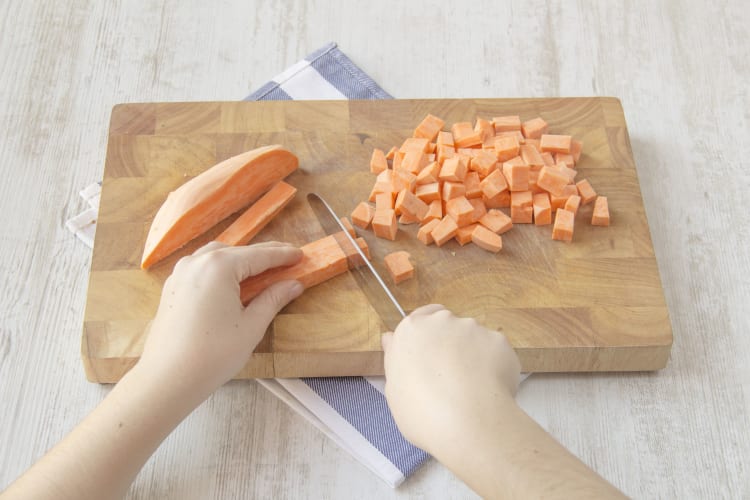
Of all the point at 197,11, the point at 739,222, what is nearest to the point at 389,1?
the point at 197,11

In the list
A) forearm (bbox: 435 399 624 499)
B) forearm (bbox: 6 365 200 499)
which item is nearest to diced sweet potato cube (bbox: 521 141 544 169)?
forearm (bbox: 435 399 624 499)

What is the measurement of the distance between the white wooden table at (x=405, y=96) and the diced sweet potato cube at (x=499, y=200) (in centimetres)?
47

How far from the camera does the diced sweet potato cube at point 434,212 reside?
234 cm

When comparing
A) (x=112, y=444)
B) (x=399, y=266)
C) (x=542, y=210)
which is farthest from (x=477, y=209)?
(x=112, y=444)

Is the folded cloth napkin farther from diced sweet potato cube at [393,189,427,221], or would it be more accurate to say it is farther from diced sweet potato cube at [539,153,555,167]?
diced sweet potato cube at [539,153,555,167]

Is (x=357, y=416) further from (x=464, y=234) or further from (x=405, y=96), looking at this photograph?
(x=405, y=96)

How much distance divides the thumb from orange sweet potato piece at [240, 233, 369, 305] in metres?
0.02

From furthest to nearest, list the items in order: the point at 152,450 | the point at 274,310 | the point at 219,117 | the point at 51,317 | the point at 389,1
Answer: the point at 389,1, the point at 219,117, the point at 51,317, the point at 274,310, the point at 152,450

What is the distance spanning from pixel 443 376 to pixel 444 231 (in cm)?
59

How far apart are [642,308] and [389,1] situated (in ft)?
4.80

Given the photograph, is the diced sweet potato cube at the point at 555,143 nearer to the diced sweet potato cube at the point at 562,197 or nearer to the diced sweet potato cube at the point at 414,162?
the diced sweet potato cube at the point at 562,197

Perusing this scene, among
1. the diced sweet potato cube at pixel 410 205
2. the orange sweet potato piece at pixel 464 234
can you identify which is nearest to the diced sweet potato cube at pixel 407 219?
the diced sweet potato cube at pixel 410 205

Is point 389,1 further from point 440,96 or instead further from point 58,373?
point 58,373

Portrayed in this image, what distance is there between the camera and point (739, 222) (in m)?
2.54
